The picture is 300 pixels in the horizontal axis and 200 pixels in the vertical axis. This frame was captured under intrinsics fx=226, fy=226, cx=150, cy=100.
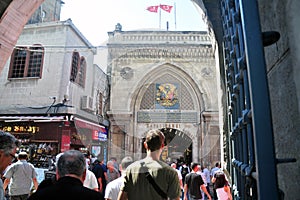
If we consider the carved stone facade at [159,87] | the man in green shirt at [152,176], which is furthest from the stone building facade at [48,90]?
the man in green shirt at [152,176]

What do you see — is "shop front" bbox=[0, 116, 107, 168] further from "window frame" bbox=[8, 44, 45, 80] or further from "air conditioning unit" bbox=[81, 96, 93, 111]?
"window frame" bbox=[8, 44, 45, 80]

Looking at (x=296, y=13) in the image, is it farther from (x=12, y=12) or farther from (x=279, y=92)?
(x=12, y=12)

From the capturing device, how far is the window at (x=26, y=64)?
A: 7.95 metres

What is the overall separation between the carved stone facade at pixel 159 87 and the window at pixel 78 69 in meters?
2.07

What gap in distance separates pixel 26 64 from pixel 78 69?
2.02 metres

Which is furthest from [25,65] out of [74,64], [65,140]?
[65,140]

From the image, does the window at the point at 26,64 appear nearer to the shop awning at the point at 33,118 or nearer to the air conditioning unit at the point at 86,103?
the shop awning at the point at 33,118

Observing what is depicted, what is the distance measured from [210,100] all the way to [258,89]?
7.87 metres

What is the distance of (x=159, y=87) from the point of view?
5.60 meters

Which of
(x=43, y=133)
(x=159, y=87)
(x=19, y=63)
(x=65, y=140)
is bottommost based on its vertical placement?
(x=65, y=140)

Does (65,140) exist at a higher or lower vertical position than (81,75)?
lower

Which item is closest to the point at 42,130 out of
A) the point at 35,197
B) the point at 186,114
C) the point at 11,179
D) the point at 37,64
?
the point at 37,64

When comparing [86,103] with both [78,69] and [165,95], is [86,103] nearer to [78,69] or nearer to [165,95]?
[78,69]

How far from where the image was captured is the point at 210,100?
8.09m
